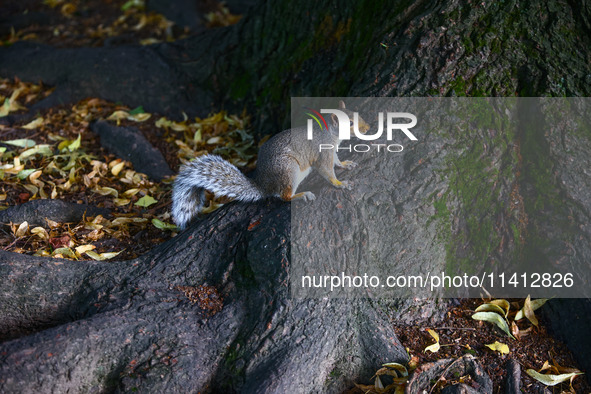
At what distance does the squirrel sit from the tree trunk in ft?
0.31

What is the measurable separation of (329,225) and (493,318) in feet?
3.06

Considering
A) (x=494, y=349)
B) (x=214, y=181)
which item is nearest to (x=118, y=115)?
(x=214, y=181)

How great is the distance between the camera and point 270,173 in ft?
8.68

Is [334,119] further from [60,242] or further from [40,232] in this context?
[40,232]

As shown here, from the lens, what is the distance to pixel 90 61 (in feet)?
15.4

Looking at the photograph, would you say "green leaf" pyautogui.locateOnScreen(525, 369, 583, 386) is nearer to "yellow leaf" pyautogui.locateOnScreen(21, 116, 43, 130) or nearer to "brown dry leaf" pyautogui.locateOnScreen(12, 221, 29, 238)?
"brown dry leaf" pyautogui.locateOnScreen(12, 221, 29, 238)

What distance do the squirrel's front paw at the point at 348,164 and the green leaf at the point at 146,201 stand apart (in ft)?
4.43

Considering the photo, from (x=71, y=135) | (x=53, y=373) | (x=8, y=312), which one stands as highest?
(x=71, y=135)

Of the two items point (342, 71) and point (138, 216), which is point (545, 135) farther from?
point (138, 216)

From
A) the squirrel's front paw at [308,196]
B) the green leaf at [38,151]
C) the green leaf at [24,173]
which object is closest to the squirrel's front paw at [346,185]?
the squirrel's front paw at [308,196]

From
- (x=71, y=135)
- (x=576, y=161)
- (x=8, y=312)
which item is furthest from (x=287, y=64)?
(x=8, y=312)

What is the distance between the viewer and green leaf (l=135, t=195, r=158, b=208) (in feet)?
11.0

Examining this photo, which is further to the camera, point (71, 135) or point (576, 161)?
point (71, 135)

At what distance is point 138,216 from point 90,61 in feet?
7.06
